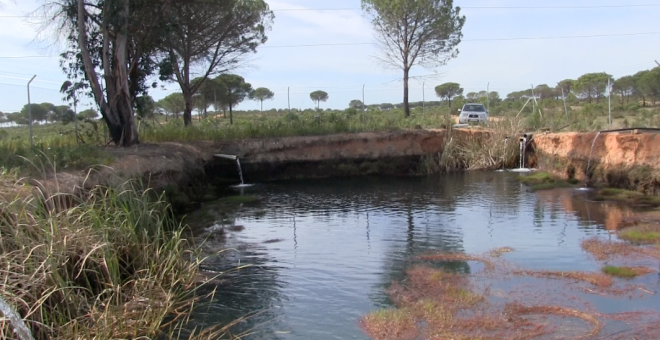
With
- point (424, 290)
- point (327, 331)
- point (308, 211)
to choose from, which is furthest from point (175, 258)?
point (308, 211)

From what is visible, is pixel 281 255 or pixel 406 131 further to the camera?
pixel 406 131

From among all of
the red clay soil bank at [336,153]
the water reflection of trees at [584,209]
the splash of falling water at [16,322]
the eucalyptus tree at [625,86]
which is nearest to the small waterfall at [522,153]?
the red clay soil bank at [336,153]

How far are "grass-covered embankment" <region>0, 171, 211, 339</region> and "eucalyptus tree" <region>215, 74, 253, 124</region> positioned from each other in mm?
33390

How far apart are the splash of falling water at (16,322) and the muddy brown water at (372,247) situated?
107 inches

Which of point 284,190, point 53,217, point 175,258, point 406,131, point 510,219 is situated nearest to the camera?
point 53,217

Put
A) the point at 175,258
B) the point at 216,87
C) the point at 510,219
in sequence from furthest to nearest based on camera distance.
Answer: the point at 216,87 → the point at 510,219 → the point at 175,258

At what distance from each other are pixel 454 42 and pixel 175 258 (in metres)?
28.6

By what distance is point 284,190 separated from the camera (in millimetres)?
21719

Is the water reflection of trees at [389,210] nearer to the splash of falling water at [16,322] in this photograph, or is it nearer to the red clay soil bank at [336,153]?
the red clay soil bank at [336,153]

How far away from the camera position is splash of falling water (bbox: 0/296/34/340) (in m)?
5.44

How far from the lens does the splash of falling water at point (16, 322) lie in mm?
5438

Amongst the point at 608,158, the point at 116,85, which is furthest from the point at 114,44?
the point at 608,158

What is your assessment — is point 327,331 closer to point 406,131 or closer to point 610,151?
point 610,151

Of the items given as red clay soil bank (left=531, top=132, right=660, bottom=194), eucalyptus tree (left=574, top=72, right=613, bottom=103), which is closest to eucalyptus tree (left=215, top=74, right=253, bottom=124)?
red clay soil bank (left=531, top=132, right=660, bottom=194)
